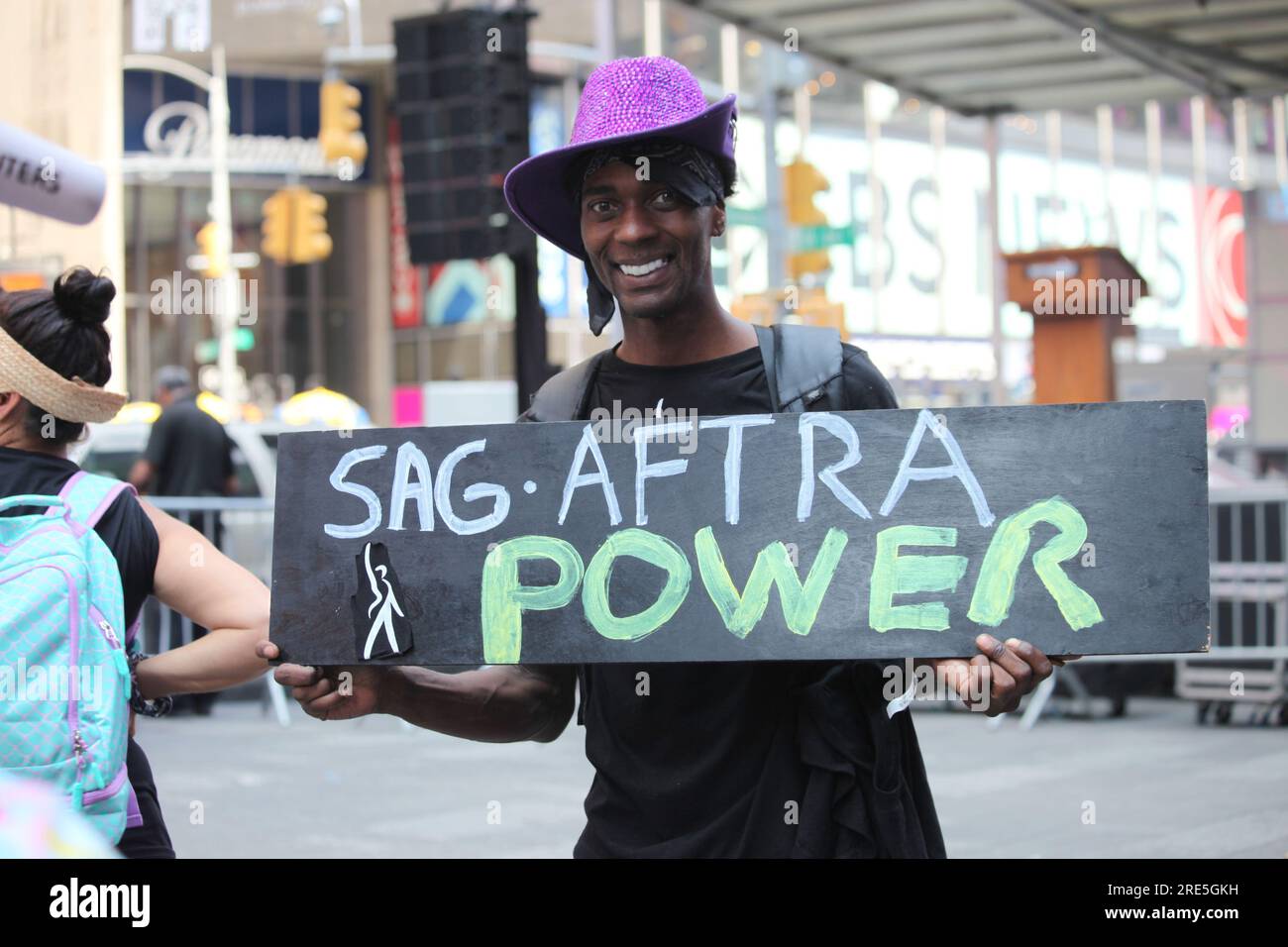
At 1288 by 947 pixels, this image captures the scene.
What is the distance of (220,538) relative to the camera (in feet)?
36.9

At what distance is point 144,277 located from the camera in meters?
38.1

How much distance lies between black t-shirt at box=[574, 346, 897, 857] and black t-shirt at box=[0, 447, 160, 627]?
0.85 meters

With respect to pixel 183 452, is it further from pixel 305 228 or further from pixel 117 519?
pixel 305 228

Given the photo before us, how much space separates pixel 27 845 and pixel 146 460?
10672mm

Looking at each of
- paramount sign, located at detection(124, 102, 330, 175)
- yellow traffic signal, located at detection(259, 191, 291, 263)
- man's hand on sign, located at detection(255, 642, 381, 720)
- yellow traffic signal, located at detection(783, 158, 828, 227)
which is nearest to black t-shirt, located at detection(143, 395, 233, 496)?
yellow traffic signal, located at detection(783, 158, 828, 227)

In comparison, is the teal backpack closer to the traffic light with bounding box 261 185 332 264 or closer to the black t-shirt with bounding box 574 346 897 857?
the black t-shirt with bounding box 574 346 897 857

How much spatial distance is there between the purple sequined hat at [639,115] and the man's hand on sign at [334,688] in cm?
90

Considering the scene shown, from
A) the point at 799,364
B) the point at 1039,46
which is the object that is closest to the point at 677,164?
the point at 799,364

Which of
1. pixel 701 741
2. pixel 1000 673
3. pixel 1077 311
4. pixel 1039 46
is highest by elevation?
pixel 1039 46

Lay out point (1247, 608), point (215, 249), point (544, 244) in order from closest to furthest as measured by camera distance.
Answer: point (1247, 608) < point (544, 244) < point (215, 249)

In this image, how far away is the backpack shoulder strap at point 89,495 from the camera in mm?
3055

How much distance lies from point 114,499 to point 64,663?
366 millimetres

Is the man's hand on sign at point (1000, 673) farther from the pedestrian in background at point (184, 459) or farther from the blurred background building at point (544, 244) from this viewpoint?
the blurred background building at point (544, 244)

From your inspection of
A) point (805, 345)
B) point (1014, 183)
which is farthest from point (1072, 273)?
point (1014, 183)
